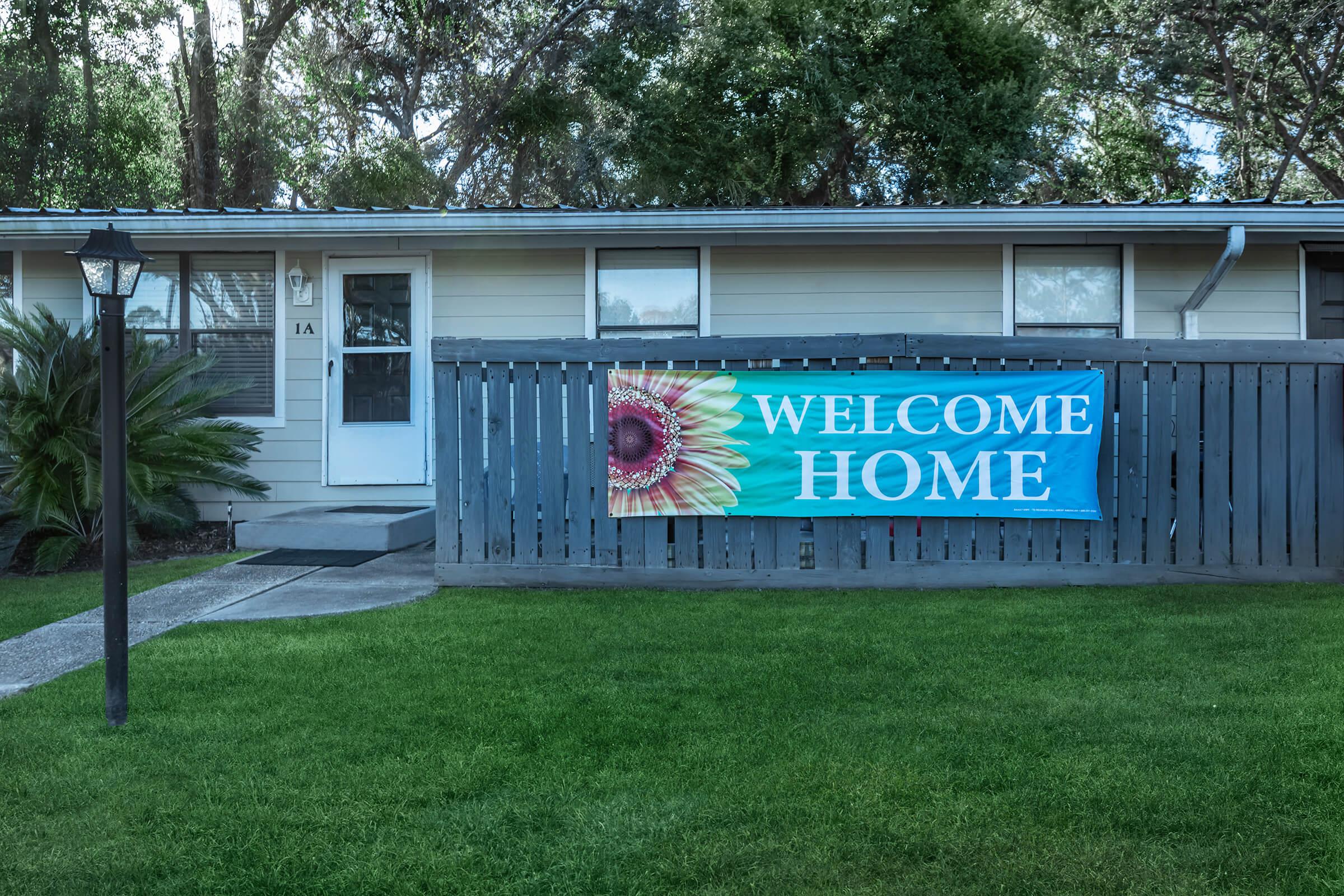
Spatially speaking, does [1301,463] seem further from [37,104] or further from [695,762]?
[37,104]

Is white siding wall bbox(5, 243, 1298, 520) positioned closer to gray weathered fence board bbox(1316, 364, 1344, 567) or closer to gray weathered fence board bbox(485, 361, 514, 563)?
gray weathered fence board bbox(1316, 364, 1344, 567)

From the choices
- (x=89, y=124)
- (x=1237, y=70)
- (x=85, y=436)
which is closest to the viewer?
(x=85, y=436)

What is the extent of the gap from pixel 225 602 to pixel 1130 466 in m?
5.48

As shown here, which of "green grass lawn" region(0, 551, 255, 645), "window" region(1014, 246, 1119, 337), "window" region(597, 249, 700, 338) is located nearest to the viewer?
"green grass lawn" region(0, 551, 255, 645)

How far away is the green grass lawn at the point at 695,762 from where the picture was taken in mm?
2689

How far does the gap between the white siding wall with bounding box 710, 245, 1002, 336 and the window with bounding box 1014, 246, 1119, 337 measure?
0.22 meters

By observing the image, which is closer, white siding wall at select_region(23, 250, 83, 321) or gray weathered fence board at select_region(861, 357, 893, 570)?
gray weathered fence board at select_region(861, 357, 893, 570)

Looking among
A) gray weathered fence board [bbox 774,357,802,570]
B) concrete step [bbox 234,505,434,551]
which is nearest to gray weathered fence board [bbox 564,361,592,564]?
gray weathered fence board [bbox 774,357,802,570]

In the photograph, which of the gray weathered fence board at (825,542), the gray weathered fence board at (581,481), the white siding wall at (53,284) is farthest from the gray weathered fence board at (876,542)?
the white siding wall at (53,284)

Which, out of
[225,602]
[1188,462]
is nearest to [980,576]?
[1188,462]

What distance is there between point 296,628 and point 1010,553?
13.7ft

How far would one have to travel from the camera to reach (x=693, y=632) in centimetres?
527

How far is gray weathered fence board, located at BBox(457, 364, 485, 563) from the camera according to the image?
6.70 m

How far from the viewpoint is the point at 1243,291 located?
8938 millimetres
